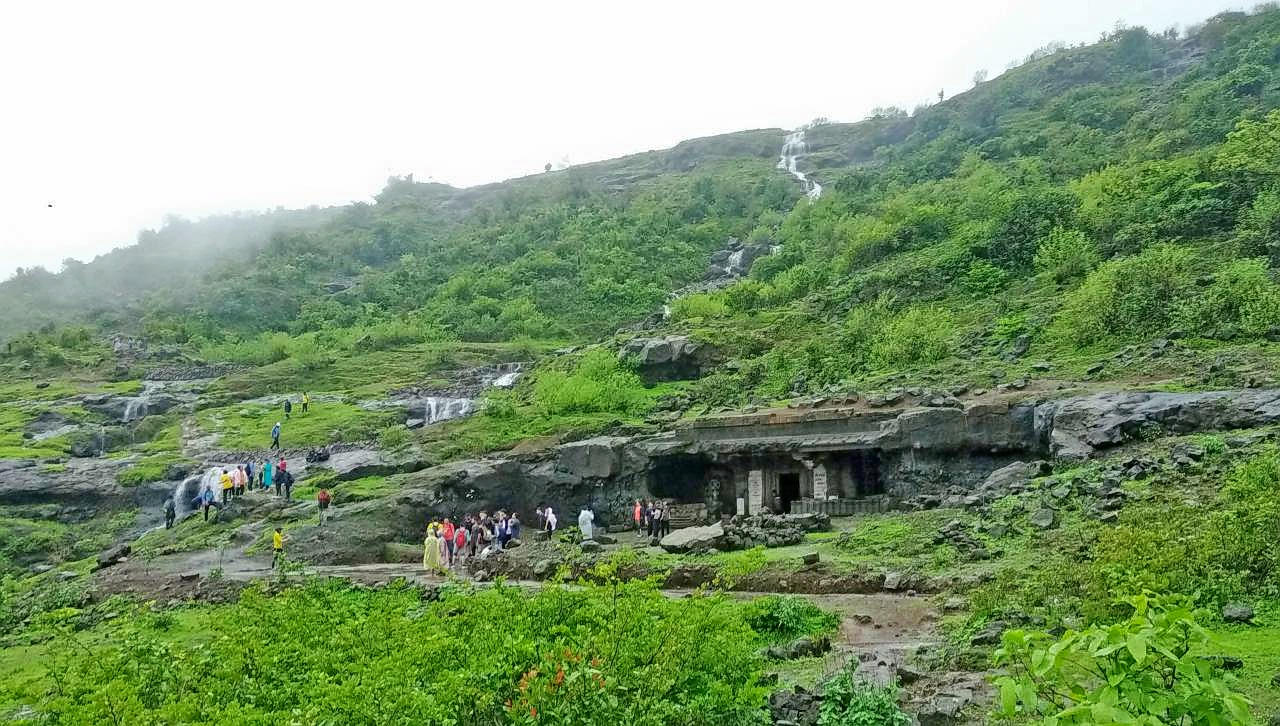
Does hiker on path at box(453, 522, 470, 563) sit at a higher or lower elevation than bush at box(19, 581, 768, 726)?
lower

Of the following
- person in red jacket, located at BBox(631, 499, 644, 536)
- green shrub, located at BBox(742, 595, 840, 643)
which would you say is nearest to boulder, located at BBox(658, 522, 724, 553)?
person in red jacket, located at BBox(631, 499, 644, 536)

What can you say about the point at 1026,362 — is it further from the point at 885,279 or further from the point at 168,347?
the point at 168,347

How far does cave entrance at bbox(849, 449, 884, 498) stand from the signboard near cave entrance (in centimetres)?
250

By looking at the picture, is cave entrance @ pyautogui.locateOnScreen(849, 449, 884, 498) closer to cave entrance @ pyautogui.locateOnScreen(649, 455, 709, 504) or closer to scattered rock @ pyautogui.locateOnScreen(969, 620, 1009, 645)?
cave entrance @ pyautogui.locateOnScreen(649, 455, 709, 504)

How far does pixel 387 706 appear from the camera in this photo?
5.98 m

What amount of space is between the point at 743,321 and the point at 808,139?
61.9m

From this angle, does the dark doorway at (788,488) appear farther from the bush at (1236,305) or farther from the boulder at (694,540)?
the bush at (1236,305)

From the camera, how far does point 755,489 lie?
23891mm

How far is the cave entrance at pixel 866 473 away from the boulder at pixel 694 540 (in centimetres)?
617

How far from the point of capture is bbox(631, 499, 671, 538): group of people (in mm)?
21219

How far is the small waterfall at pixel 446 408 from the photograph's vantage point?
117 ft

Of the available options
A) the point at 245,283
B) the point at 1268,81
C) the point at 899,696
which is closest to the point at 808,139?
the point at 1268,81

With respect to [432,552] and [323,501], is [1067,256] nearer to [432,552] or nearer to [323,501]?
[432,552]

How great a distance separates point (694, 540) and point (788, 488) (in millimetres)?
7649
